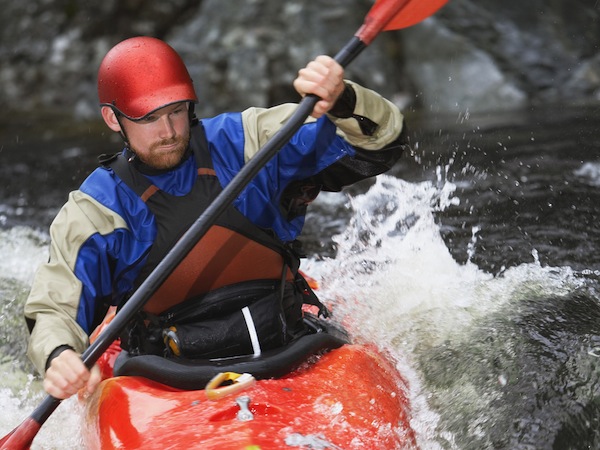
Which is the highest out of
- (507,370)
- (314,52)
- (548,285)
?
(507,370)

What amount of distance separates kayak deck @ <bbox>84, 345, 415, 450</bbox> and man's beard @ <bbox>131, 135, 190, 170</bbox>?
735 mm

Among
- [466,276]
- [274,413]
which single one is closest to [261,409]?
[274,413]

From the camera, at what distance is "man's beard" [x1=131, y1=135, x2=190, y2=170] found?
2820 mm

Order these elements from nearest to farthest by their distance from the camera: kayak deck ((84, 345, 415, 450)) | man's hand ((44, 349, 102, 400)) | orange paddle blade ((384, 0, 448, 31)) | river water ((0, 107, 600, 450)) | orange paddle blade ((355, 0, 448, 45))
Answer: kayak deck ((84, 345, 415, 450))
man's hand ((44, 349, 102, 400))
orange paddle blade ((355, 0, 448, 45))
orange paddle blade ((384, 0, 448, 31))
river water ((0, 107, 600, 450))

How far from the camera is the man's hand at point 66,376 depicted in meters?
2.41

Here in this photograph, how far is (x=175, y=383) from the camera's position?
2660 mm

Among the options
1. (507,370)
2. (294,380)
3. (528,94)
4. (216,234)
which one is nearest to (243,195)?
(216,234)

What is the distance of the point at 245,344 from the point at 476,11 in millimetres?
8131

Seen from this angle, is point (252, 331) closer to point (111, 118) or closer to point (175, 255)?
point (175, 255)

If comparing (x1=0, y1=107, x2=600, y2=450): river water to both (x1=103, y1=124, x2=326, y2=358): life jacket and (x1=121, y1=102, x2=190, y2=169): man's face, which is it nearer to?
(x1=103, y1=124, x2=326, y2=358): life jacket

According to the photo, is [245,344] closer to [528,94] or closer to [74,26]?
[528,94]

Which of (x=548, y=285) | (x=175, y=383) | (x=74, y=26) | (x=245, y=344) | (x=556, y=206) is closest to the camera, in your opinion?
(x=175, y=383)

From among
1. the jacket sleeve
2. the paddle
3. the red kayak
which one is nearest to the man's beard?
the jacket sleeve

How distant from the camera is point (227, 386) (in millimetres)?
A: 2475
